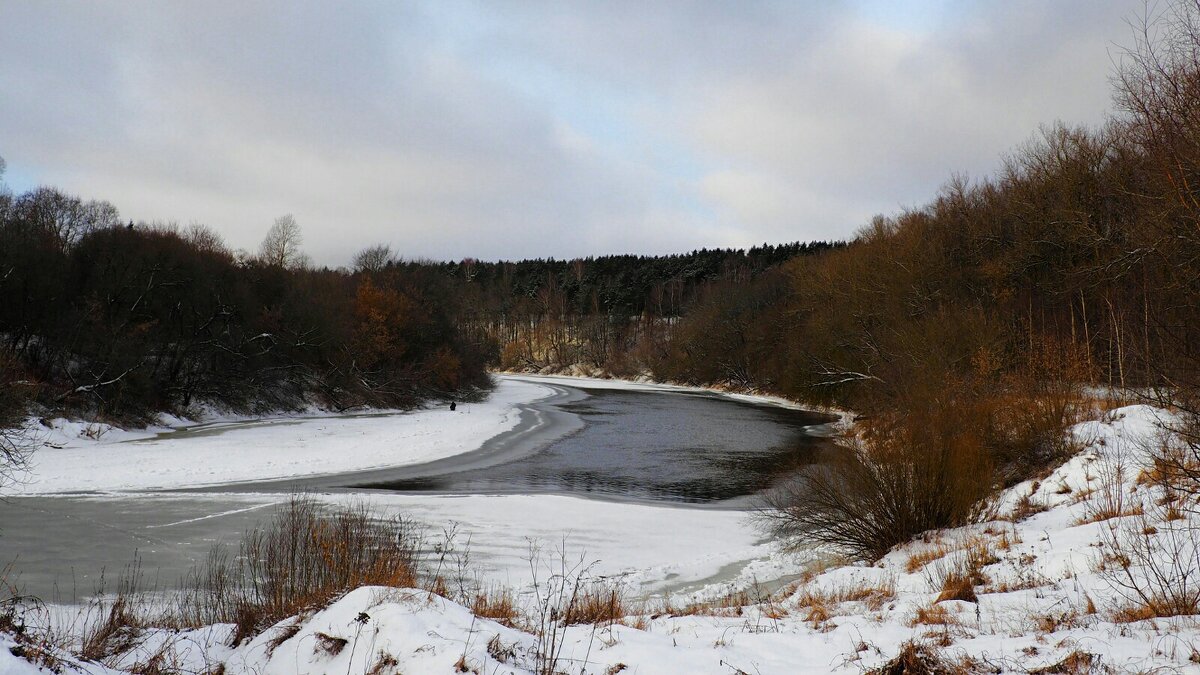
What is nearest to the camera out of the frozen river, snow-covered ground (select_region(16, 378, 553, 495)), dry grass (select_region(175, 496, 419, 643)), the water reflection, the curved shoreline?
dry grass (select_region(175, 496, 419, 643))

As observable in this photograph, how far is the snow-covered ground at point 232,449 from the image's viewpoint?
63.8 feet

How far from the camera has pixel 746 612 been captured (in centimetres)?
806

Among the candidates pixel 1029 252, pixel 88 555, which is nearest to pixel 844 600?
pixel 88 555

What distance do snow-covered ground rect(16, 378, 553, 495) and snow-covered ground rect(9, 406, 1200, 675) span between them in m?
16.0

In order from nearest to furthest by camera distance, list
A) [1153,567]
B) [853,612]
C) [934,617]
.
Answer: [1153,567]
[934,617]
[853,612]

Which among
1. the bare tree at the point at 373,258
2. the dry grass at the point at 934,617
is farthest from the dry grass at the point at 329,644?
the bare tree at the point at 373,258

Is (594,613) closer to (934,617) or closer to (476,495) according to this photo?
(934,617)

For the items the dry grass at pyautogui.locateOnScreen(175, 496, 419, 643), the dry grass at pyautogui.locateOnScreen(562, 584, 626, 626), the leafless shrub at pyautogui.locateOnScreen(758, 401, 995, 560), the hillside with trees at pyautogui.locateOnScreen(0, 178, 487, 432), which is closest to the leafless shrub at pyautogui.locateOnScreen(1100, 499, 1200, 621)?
the leafless shrub at pyautogui.locateOnScreen(758, 401, 995, 560)

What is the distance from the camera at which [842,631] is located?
20.7 feet

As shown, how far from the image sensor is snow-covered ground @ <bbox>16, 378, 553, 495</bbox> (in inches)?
766

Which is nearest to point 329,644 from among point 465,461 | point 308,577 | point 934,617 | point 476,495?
point 308,577

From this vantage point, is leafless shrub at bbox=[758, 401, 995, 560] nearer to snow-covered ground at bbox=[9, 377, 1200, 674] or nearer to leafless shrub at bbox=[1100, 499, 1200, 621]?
snow-covered ground at bbox=[9, 377, 1200, 674]

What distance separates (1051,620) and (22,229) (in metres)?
42.3

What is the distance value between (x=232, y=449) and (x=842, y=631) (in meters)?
24.3
